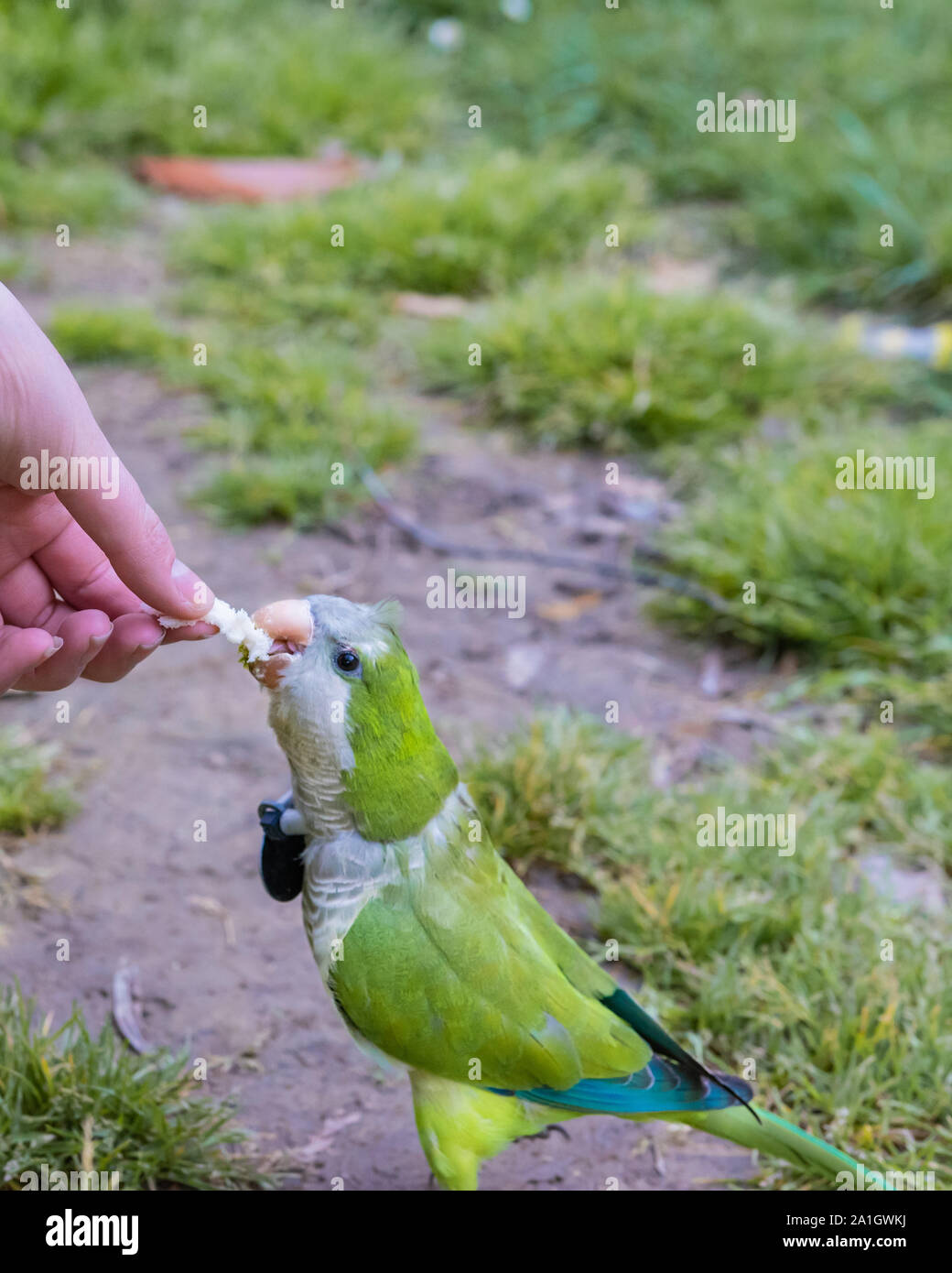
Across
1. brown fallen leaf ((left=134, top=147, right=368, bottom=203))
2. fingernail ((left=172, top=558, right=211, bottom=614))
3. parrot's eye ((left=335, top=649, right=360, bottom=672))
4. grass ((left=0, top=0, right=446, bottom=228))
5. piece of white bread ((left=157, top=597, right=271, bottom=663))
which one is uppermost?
grass ((left=0, top=0, right=446, bottom=228))

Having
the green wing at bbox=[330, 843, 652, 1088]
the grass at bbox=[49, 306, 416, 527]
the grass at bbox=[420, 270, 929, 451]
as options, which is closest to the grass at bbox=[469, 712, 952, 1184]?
the green wing at bbox=[330, 843, 652, 1088]

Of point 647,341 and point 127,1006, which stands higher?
point 647,341

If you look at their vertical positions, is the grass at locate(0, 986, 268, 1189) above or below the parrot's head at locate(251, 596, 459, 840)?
below

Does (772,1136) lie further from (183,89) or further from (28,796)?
(183,89)

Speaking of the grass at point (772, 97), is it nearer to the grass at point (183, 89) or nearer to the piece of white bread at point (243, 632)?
the grass at point (183, 89)

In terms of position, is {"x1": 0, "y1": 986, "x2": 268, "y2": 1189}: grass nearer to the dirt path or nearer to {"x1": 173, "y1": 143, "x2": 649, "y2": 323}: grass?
the dirt path

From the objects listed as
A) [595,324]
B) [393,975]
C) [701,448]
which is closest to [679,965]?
[393,975]

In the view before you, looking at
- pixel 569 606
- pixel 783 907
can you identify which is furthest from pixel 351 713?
pixel 569 606
